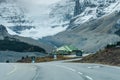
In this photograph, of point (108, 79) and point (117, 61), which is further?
point (117, 61)

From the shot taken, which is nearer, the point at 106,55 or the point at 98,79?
the point at 98,79

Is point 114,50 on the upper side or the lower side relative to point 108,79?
upper

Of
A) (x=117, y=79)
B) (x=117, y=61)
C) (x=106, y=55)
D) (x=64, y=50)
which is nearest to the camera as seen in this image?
(x=117, y=79)

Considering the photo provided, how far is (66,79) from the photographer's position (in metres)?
33.0

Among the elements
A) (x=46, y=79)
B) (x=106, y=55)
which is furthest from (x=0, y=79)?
(x=106, y=55)

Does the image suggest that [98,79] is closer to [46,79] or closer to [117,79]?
→ [117,79]

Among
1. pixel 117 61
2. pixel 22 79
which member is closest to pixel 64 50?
pixel 117 61

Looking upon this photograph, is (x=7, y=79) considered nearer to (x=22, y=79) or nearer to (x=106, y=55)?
(x=22, y=79)

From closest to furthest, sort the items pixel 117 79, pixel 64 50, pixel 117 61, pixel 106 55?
pixel 117 79, pixel 117 61, pixel 106 55, pixel 64 50

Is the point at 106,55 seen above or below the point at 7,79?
above

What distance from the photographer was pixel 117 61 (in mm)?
63406

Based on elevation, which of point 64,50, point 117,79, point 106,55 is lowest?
point 117,79

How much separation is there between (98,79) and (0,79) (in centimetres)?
647

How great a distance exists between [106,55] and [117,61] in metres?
11.6
